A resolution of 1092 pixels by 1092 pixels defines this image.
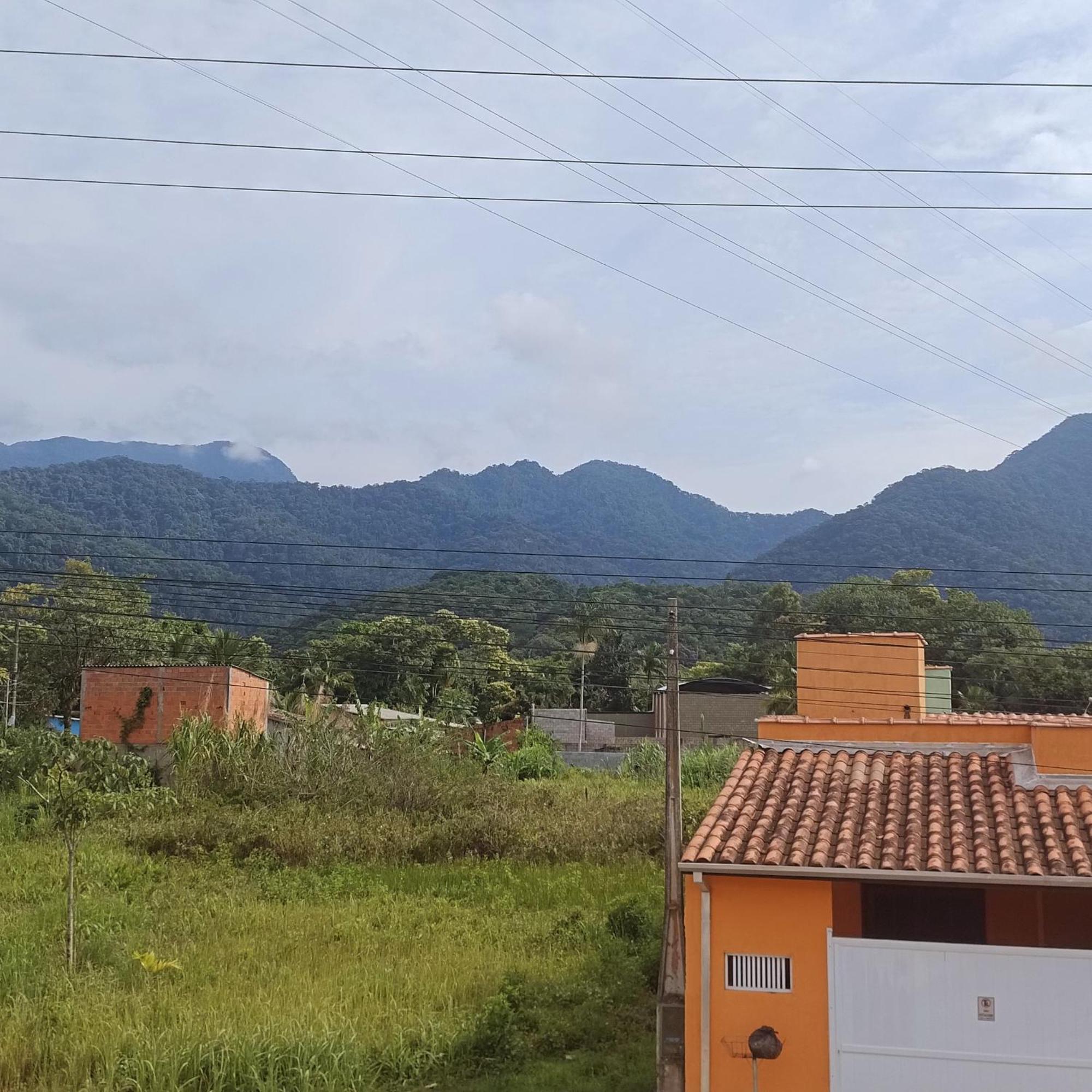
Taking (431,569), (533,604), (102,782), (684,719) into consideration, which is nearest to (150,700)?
(102,782)

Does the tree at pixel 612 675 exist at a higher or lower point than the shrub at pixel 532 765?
higher

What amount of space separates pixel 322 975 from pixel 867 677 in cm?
1007

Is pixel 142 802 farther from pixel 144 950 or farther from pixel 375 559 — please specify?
pixel 375 559

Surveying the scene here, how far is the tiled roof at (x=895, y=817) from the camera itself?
9555 mm

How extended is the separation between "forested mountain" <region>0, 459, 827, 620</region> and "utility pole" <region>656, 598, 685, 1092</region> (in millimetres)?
40769

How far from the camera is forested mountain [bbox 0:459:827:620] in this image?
81.1 meters

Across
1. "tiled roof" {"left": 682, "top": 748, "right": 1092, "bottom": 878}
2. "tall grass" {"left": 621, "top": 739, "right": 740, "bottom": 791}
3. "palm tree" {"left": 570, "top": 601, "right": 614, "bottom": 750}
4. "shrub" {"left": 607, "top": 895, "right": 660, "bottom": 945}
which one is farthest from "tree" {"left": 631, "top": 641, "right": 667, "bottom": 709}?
"tiled roof" {"left": 682, "top": 748, "right": 1092, "bottom": 878}

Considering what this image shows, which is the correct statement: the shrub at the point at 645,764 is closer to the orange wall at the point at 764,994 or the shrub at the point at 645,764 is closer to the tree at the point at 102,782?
the tree at the point at 102,782

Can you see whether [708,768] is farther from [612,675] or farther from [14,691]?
[612,675]

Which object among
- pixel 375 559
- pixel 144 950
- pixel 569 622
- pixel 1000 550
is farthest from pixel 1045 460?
pixel 144 950

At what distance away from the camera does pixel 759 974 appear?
9680 mm

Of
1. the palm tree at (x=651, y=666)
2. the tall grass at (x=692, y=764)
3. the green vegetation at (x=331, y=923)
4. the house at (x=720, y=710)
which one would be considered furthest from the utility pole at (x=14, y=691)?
the palm tree at (x=651, y=666)

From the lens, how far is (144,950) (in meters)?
15.1

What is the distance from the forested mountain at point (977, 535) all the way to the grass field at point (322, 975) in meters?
75.9
